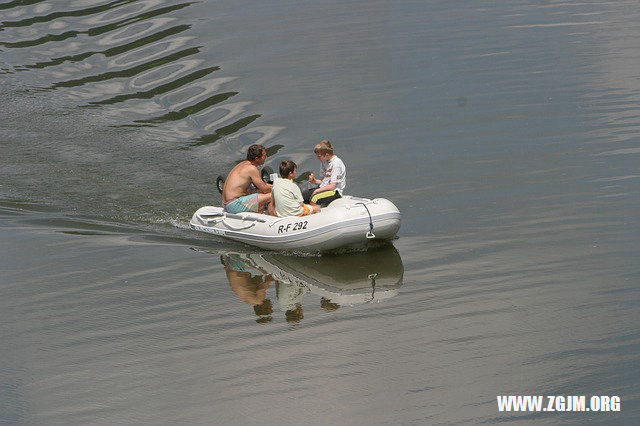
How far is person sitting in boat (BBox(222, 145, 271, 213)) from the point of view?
527 inches

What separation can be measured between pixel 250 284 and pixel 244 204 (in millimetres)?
1935

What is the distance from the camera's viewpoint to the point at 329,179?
13.2 metres

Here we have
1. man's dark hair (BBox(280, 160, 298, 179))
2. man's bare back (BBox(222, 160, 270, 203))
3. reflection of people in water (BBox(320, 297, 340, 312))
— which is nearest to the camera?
reflection of people in water (BBox(320, 297, 340, 312))

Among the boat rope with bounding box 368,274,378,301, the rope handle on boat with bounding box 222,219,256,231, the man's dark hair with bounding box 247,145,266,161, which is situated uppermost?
the man's dark hair with bounding box 247,145,266,161

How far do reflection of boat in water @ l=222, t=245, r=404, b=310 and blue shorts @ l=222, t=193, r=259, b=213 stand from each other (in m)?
0.68

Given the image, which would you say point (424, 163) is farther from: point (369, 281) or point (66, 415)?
point (66, 415)

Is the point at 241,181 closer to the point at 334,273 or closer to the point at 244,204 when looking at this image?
the point at 244,204

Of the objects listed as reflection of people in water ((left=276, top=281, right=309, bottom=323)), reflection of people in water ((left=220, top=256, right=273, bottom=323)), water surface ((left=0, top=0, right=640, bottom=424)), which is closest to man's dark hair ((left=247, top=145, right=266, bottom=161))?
water surface ((left=0, top=0, right=640, bottom=424))

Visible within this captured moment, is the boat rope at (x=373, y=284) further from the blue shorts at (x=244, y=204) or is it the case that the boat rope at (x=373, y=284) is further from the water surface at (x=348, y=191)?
the blue shorts at (x=244, y=204)

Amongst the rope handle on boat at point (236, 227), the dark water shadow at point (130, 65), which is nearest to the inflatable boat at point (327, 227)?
the rope handle on boat at point (236, 227)

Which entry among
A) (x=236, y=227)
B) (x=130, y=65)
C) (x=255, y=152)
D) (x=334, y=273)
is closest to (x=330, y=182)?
(x=255, y=152)

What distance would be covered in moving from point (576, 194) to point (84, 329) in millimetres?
7190

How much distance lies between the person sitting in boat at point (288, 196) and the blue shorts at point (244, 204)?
0.62m

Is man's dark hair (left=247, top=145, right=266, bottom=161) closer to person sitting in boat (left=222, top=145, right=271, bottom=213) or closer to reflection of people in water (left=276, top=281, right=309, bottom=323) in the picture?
person sitting in boat (left=222, top=145, right=271, bottom=213)
